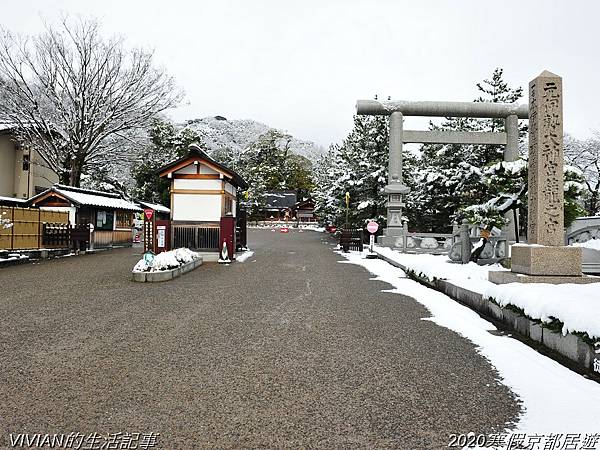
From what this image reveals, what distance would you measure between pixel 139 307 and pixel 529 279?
6654 mm

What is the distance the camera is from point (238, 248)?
2217cm

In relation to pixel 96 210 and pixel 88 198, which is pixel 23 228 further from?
pixel 96 210

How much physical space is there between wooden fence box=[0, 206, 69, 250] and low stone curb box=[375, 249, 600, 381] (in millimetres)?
15888

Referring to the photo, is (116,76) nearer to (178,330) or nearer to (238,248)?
(238,248)

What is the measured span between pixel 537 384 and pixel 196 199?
50.8 feet

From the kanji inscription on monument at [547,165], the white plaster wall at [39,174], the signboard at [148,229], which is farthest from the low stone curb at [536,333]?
the white plaster wall at [39,174]

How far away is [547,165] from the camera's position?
8.03 m

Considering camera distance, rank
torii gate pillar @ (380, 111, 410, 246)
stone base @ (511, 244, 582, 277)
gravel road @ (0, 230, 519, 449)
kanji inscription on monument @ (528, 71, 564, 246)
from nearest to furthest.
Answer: gravel road @ (0, 230, 519, 449), stone base @ (511, 244, 582, 277), kanji inscription on monument @ (528, 71, 564, 246), torii gate pillar @ (380, 111, 410, 246)

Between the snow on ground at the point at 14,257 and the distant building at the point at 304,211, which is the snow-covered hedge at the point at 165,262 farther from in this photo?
the distant building at the point at 304,211

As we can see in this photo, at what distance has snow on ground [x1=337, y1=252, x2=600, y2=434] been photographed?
329 cm

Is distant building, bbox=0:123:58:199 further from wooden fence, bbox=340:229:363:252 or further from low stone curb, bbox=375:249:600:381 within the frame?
low stone curb, bbox=375:249:600:381

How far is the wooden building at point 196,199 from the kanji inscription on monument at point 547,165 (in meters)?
12.0

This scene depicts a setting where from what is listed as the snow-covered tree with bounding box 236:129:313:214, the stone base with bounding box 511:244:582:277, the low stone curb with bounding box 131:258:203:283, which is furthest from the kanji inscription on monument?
the snow-covered tree with bounding box 236:129:313:214

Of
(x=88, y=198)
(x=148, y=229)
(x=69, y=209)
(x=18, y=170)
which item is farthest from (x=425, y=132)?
(x=18, y=170)
